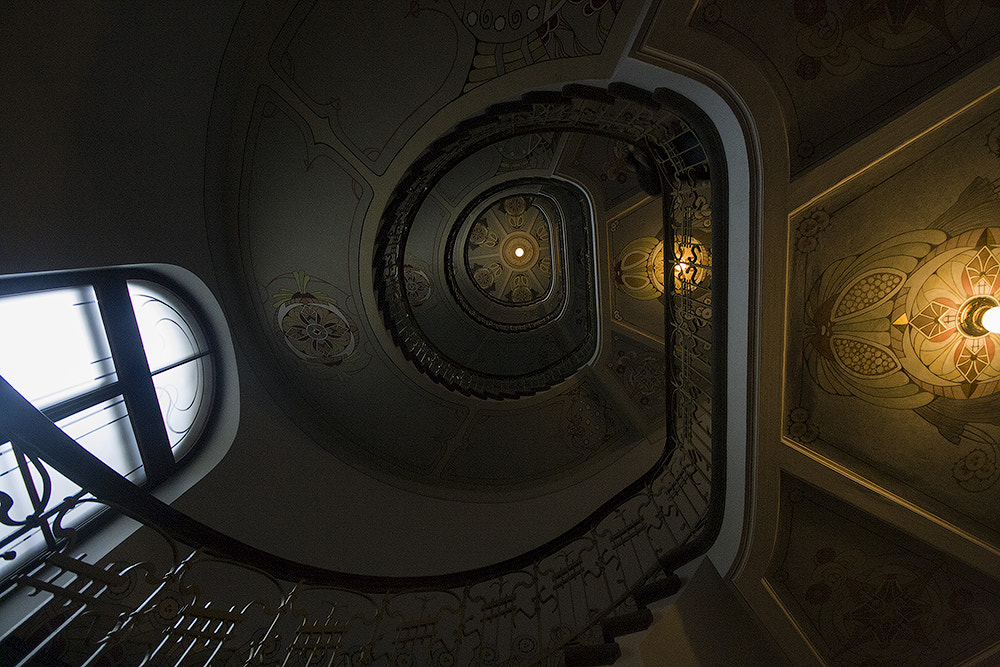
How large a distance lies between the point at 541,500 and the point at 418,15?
5.98 metres

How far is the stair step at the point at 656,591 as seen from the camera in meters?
2.82

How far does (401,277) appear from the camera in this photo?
5031 millimetres

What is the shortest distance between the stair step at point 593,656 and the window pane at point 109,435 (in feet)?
11.9

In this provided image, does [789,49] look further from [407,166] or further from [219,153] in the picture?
[219,153]

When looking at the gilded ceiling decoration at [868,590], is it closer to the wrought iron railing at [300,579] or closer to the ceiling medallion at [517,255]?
the wrought iron railing at [300,579]

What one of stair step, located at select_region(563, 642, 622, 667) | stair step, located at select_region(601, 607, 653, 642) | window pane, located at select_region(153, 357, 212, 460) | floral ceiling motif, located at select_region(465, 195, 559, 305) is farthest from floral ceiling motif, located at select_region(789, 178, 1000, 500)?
floral ceiling motif, located at select_region(465, 195, 559, 305)

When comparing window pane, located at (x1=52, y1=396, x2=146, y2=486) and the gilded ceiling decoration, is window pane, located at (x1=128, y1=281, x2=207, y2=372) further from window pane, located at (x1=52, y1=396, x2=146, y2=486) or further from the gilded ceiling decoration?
the gilded ceiling decoration

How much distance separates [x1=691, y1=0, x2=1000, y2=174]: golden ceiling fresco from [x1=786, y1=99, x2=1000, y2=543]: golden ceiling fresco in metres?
0.37

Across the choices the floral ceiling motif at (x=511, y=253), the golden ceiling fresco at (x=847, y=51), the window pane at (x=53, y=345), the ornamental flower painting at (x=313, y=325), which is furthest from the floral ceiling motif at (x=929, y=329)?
the floral ceiling motif at (x=511, y=253)

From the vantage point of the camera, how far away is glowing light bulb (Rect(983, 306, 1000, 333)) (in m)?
2.36

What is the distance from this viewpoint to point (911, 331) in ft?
8.64

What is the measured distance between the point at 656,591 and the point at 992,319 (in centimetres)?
277

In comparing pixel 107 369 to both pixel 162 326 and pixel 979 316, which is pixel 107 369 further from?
pixel 979 316

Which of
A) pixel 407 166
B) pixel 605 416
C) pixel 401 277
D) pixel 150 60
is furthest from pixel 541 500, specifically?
pixel 150 60
